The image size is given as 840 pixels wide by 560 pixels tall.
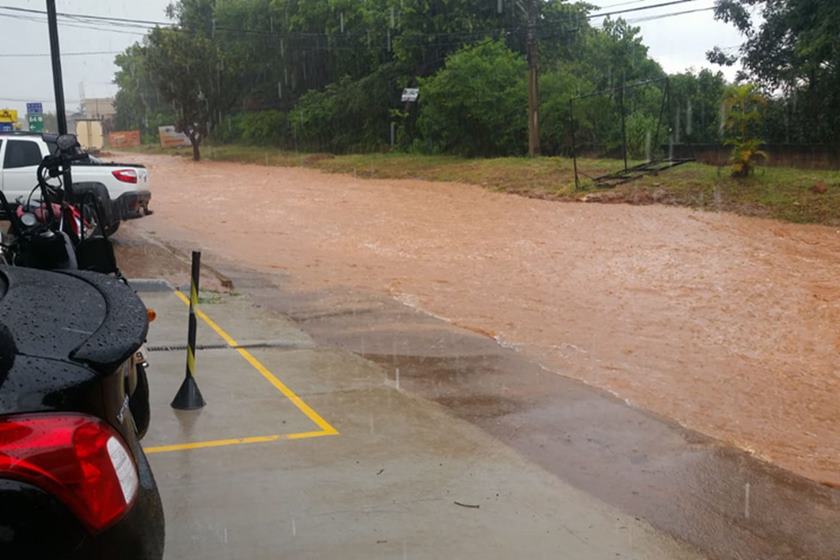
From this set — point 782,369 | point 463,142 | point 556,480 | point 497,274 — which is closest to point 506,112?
point 463,142

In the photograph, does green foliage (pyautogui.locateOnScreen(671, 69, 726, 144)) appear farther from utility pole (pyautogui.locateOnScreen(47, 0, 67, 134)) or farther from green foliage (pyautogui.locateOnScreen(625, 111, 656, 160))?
utility pole (pyautogui.locateOnScreen(47, 0, 67, 134))

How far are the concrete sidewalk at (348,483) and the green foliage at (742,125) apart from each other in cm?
1797

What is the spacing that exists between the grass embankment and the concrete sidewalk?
53.7 feet

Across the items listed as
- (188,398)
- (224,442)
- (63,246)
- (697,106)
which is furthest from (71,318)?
(697,106)

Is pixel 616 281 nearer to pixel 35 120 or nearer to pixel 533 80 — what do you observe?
pixel 533 80

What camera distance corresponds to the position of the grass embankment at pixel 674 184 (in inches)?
813

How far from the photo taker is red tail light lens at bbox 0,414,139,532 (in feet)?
6.32

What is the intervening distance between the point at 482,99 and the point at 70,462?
3406 centimetres

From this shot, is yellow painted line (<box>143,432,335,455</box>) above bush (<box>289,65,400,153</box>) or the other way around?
the other way around

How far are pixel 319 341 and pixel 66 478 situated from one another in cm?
672

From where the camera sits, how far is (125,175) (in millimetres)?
14391

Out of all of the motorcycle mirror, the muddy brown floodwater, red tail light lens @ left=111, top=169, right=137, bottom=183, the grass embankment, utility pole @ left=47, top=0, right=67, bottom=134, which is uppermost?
utility pole @ left=47, top=0, right=67, bottom=134

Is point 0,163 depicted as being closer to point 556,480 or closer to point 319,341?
point 319,341

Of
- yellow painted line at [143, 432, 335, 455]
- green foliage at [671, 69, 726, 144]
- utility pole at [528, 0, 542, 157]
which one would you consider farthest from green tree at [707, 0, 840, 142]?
yellow painted line at [143, 432, 335, 455]
